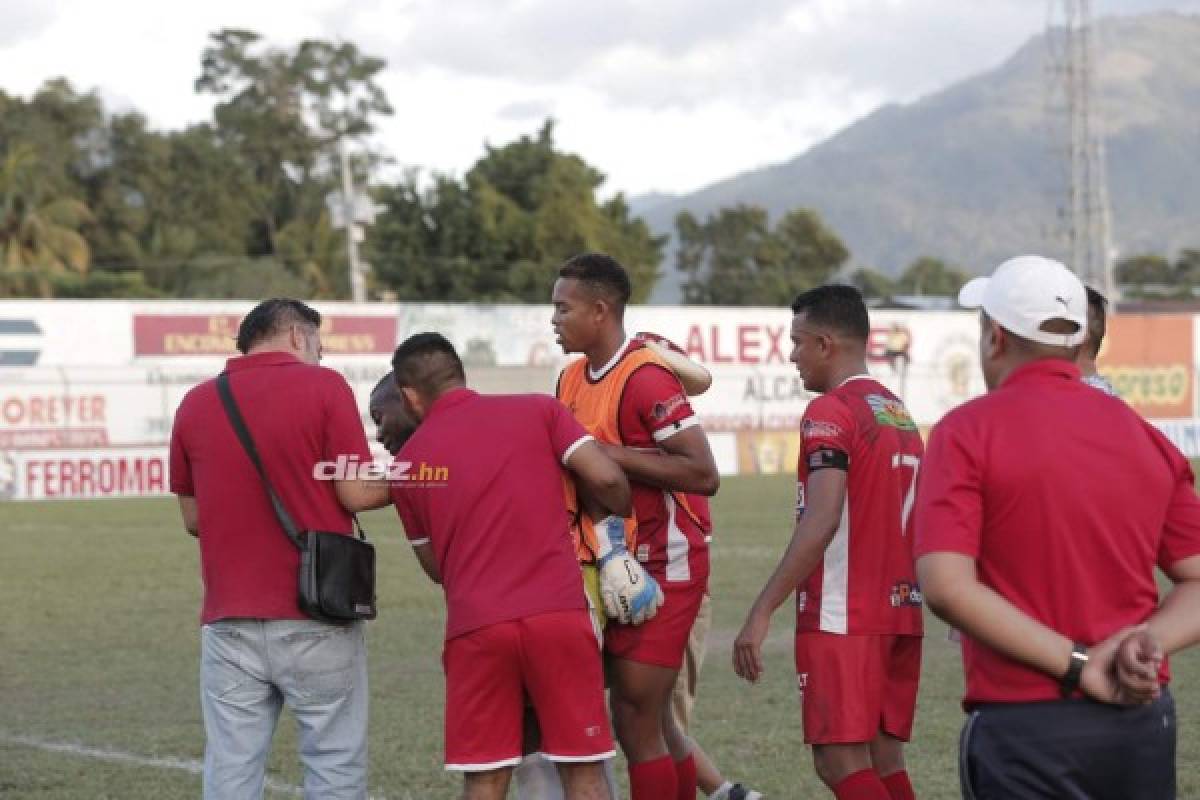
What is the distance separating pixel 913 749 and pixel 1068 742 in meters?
5.60

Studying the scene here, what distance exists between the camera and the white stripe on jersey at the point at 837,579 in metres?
6.41

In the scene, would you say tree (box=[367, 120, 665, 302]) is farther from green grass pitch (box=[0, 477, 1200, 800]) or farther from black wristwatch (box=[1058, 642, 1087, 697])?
black wristwatch (box=[1058, 642, 1087, 697])

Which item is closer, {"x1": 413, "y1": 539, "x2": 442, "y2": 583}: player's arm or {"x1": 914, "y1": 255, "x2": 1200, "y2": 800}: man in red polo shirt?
{"x1": 914, "y1": 255, "x2": 1200, "y2": 800}: man in red polo shirt

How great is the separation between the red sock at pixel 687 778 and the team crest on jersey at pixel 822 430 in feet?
5.25

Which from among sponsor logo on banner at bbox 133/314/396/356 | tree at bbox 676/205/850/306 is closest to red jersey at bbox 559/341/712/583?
sponsor logo on banner at bbox 133/314/396/356

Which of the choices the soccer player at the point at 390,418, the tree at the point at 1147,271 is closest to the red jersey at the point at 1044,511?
the soccer player at the point at 390,418

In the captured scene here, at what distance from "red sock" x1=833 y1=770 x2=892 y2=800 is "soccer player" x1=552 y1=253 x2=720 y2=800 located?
775 mm

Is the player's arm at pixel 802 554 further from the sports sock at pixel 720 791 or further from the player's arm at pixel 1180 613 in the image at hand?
the player's arm at pixel 1180 613

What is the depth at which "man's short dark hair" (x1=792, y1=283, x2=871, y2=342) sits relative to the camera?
6.75 m

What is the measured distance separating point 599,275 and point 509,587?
4.77 ft

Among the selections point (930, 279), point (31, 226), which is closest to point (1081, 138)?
point (31, 226)

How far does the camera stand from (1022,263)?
442cm

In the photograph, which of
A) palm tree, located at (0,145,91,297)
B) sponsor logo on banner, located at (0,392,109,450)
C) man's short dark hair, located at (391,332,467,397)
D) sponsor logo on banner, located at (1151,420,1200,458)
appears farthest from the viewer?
palm tree, located at (0,145,91,297)

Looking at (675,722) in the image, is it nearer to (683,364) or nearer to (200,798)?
(683,364)
